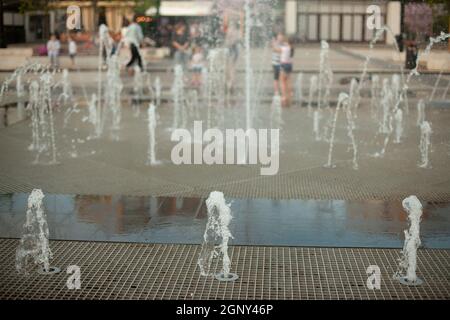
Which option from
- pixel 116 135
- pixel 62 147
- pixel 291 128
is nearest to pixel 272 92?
pixel 291 128

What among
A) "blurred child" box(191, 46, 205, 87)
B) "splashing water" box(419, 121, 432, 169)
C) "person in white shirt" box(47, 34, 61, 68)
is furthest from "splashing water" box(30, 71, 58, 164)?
"person in white shirt" box(47, 34, 61, 68)

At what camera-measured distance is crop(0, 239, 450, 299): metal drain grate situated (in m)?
4.90

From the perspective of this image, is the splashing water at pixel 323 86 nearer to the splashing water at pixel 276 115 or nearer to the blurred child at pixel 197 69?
the splashing water at pixel 276 115

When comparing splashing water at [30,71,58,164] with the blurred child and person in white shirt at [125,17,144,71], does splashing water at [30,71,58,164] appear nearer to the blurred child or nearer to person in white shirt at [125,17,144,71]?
the blurred child

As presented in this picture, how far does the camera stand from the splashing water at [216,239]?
17.4 feet

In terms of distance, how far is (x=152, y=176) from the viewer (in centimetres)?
852

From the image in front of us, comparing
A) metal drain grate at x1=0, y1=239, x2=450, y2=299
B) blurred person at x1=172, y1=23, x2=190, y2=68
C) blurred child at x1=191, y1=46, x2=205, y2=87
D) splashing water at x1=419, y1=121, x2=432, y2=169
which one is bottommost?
metal drain grate at x1=0, y1=239, x2=450, y2=299

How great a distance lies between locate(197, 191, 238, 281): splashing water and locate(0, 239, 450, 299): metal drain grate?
0.26 feet

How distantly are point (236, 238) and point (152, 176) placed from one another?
103 inches

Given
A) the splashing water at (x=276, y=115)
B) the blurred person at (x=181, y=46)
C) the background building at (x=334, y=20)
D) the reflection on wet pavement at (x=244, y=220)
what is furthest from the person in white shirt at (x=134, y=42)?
the background building at (x=334, y=20)

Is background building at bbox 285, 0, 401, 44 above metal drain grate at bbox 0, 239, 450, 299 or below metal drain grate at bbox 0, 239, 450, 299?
above

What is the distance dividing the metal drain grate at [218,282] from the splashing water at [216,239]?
8cm

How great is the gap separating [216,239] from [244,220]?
661 mm

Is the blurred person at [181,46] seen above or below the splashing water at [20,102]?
above
